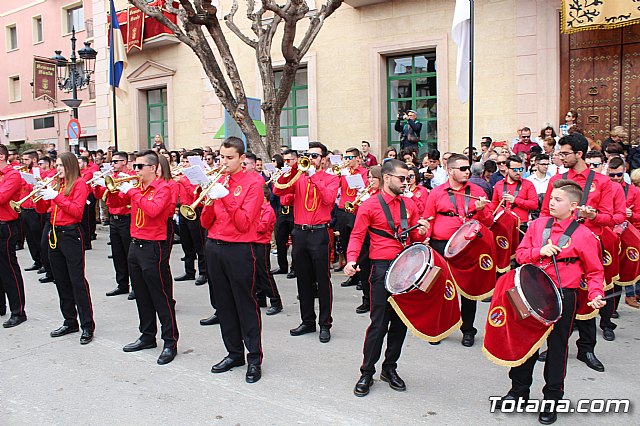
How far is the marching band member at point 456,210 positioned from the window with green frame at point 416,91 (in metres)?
9.19

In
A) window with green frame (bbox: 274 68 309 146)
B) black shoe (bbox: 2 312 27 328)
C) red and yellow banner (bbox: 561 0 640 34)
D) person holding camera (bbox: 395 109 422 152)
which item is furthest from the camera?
window with green frame (bbox: 274 68 309 146)

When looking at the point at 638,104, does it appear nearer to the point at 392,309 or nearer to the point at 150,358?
the point at 392,309

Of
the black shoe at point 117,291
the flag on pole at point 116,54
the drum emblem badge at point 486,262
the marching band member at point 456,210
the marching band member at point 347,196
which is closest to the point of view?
the marching band member at point 456,210

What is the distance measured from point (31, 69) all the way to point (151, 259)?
1244 inches

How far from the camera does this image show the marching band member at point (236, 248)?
5.17 meters

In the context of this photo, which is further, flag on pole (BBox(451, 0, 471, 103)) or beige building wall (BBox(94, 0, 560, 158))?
beige building wall (BBox(94, 0, 560, 158))

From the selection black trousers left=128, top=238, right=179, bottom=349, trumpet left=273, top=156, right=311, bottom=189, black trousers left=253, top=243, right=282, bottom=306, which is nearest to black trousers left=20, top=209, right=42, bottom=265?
black trousers left=253, top=243, right=282, bottom=306

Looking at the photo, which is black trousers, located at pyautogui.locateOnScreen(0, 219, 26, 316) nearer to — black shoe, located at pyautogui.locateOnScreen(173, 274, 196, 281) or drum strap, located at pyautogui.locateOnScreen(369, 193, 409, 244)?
black shoe, located at pyautogui.locateOnScreen(173, 274, 196, 281)

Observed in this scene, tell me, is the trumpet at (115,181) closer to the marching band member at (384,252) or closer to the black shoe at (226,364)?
the black shoe at (226,364)

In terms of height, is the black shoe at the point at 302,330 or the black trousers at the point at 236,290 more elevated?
the black trousers at the point at 236,290

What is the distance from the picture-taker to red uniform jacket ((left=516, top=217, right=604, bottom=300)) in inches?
167

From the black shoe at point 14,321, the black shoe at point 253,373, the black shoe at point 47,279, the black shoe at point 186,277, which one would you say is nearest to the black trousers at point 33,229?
the black shoe at point 47,279

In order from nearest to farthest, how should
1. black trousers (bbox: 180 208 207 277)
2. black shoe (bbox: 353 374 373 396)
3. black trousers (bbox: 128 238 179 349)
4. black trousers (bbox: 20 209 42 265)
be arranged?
black shoe (bbox: 353 374 373 396) → black trousers (bbox: 128 238 179 349) → black trousers (bbox: 180 208 207 277) → black trousers (bbox: 20 209 42 265)

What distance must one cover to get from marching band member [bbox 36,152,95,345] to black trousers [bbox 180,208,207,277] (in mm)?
3053
